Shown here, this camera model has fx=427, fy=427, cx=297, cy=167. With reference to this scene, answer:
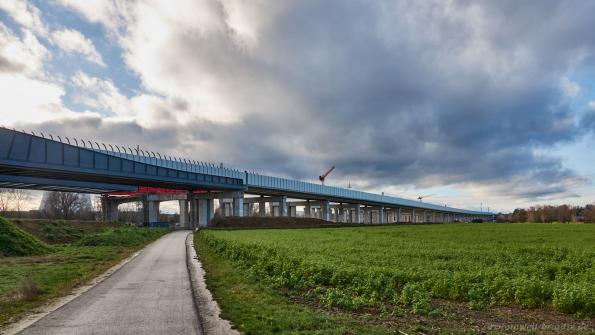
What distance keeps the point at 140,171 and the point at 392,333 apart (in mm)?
66353

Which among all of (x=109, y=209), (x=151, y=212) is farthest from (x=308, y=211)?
(x=109, y=209)

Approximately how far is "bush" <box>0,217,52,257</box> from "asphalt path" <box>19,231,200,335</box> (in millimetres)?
16997

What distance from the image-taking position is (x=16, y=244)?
3244cm

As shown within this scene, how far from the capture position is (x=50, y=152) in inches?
2005

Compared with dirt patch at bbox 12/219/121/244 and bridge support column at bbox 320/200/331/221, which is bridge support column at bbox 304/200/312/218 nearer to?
bridge support column at bbox 320/200/331/221

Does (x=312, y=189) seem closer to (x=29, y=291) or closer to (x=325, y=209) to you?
(x=325, y=209)

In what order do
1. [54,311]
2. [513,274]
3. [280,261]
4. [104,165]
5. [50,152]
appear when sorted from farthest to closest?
[104,165] < [50,152] < [280,261] < [513,274] < [54,311]

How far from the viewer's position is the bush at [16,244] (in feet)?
104

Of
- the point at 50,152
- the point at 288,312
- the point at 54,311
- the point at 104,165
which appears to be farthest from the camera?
the point at 104,165

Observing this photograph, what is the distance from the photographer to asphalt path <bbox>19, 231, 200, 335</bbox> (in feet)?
34.3

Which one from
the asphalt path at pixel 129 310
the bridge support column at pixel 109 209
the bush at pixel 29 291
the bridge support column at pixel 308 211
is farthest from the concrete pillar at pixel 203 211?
the bush at pixel 29 291

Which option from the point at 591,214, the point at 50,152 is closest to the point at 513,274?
the point at 50,152

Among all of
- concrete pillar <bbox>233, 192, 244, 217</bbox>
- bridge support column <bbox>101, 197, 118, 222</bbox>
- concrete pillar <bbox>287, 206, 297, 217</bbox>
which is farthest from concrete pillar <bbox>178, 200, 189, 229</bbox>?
concrete pillar <bbox>287, 206, 297, 217</bbox>

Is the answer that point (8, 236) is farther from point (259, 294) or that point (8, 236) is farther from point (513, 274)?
point (513, 274)
